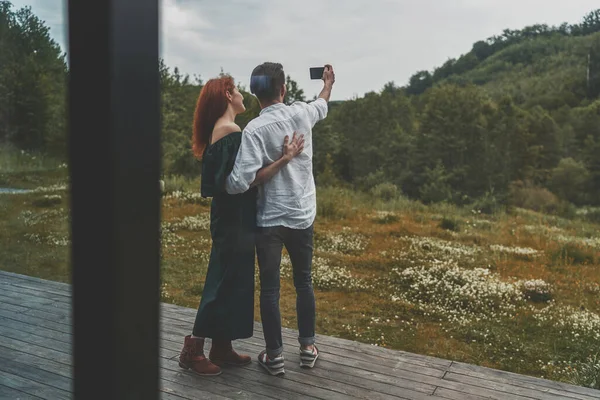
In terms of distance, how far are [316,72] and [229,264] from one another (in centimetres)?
100

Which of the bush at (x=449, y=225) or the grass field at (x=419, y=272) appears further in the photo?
the bush at (x=449, y=225)

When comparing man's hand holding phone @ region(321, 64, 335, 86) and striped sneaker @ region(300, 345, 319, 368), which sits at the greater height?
man's hand holding phone @ region(321, 64, 335, 86)

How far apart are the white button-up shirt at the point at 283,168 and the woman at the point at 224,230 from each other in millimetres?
44

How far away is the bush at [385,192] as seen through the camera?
1139 centimetres

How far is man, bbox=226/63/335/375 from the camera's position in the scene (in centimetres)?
250

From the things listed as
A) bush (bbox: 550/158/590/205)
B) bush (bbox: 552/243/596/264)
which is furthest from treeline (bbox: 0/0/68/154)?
bush (bbox: 550/158/590/205)

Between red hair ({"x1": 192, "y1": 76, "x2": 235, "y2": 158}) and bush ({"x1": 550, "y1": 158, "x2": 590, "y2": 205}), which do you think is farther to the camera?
bush ({"x1": 550, "y1": 158, "x2": 590, "y2": 205})

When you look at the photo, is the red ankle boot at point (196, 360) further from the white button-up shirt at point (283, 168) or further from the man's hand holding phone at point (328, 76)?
the man's hand holding phone at point (328, 76)

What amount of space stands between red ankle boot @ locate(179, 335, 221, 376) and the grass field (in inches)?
53.0

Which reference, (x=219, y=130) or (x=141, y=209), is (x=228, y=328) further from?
(x=141, y=209)

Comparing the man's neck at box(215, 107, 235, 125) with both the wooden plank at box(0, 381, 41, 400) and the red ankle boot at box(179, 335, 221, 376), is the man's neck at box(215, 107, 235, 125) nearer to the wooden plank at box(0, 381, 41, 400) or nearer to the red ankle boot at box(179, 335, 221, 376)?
the red ankle boot at box(179, 335, 221, 376)

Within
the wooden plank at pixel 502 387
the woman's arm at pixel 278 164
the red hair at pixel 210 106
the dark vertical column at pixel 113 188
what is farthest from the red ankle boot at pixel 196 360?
the dark vertical column at pixel 113 188

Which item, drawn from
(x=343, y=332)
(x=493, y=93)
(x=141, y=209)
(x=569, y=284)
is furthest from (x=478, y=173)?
(x=141, y=209)

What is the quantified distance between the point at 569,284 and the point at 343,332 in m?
2.92
